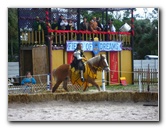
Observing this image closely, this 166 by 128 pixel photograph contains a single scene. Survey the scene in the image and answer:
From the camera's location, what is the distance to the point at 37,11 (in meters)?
15.2

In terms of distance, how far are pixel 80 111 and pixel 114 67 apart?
669mm

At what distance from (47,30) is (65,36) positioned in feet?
0.73

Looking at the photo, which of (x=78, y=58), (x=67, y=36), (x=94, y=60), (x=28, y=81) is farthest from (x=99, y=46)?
(x=28, y=81)

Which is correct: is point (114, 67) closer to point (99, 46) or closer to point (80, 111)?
point (99, 46)

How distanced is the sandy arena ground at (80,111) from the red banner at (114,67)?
10.9 inches

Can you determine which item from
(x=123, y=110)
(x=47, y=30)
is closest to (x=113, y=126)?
(x=123, y=110)

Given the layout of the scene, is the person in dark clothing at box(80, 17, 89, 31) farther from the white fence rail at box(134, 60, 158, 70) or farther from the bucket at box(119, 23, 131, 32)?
the white fence rail at box(134, 60, 158, 70)

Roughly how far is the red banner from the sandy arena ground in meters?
0.28

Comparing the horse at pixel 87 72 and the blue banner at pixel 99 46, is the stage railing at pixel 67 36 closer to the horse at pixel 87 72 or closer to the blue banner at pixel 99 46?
the blue banner at pixel 99 46

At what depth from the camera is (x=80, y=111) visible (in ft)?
50.0

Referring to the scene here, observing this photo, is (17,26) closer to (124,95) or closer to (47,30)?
(47,30)

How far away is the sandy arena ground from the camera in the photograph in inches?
595

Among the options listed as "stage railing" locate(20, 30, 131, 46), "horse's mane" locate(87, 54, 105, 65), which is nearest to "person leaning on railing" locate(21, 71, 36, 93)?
"stage railing" locate(20, 30, 131, 46)
